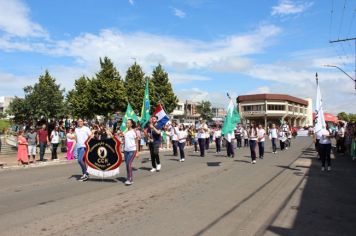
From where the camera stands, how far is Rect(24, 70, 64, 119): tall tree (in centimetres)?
4200

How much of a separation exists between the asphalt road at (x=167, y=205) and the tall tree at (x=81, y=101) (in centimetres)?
3692

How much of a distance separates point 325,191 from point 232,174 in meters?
3.80

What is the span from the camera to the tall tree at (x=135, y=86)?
176 ft

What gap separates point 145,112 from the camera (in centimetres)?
2208

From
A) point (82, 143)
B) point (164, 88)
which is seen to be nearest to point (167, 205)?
point (82, 143)

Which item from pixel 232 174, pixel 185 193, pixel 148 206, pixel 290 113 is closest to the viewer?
pixel 148 206

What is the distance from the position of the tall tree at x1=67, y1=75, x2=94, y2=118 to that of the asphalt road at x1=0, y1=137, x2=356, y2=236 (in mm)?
36915

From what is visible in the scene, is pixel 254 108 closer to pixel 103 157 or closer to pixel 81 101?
pixel 81 101

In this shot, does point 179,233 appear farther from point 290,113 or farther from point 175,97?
point 290,113

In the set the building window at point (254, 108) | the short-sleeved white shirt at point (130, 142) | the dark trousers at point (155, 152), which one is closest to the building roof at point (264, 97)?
the building window at point (254, 108)

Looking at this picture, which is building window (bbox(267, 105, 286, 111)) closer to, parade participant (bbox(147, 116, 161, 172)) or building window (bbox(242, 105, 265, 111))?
building window (bbox(242, 105, 265, 111))

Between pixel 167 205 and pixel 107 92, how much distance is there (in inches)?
1605

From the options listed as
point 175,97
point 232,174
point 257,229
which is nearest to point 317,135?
point 232,174

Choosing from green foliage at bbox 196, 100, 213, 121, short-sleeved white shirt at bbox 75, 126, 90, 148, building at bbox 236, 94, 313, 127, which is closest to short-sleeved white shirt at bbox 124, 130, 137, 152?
short-sleeved white shirt at bbox 75, 126, 90, 148
